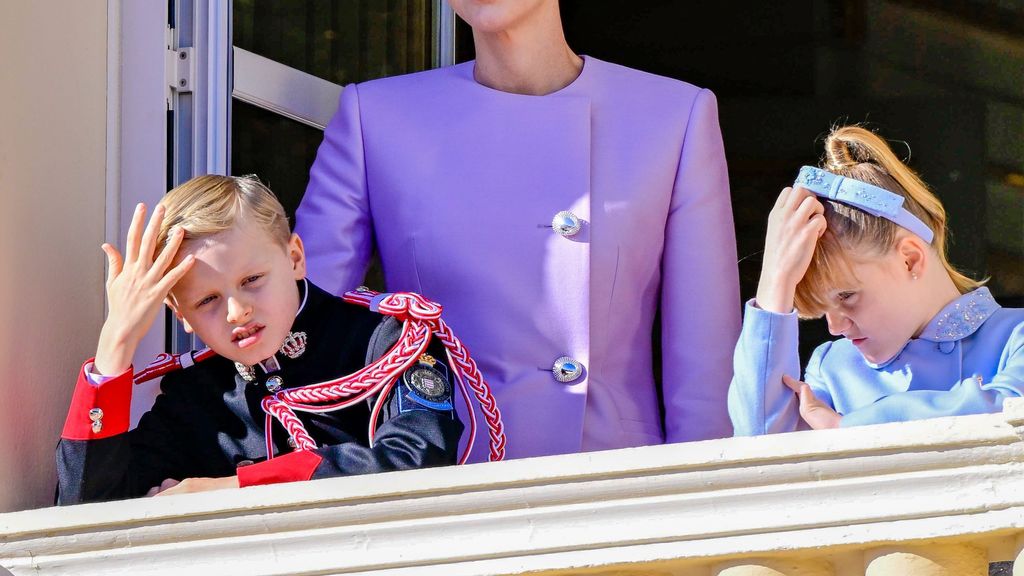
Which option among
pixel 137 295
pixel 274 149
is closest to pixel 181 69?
pixel 274 149

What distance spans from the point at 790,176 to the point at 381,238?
2.10 metres

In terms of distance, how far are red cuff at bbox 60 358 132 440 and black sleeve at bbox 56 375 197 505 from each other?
1cm

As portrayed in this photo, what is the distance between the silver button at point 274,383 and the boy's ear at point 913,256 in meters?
0.89

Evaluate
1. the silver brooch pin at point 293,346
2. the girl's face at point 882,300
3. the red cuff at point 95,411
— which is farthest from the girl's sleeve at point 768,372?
the red cuff at point 95,411

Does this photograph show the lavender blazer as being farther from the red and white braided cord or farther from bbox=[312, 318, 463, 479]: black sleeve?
bbox=[312, 318, 463, 479]: black sleeve

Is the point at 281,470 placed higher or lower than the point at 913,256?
lower

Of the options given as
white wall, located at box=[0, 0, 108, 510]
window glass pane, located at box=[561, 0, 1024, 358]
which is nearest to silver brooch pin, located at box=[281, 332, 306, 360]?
white wall, located at box=[0, 0, 108, 510]

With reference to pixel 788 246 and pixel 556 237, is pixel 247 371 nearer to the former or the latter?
pixel 556 237

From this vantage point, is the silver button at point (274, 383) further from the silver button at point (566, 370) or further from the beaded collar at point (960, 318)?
the beaded collar at point (960, 318)

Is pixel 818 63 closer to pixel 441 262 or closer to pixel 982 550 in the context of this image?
pixel 441 262

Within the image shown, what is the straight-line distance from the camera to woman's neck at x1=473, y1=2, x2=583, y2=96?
2.96m

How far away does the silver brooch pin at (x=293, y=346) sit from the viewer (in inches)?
99.7

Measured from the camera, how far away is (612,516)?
2.05 meters

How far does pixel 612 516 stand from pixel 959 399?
502mm
